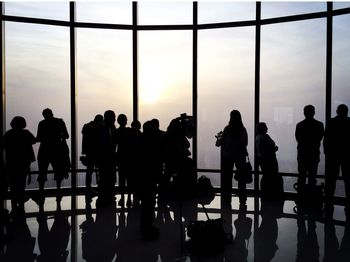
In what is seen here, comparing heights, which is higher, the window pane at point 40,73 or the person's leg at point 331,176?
the window pane at point 40,73

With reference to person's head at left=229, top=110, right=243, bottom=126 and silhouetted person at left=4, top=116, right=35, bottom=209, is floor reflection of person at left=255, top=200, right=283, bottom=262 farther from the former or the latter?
silhouetted person at left=4, top=116, right=35, bottom=209

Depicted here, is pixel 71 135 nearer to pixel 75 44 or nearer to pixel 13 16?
pixel 75 44

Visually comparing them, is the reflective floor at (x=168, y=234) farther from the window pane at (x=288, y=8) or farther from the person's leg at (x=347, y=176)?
the window pane at (x=288, y=8)

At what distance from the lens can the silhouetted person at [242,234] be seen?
3.27 meters

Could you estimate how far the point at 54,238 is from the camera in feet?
12.5

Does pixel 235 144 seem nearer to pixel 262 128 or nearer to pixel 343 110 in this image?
pixel 262 128

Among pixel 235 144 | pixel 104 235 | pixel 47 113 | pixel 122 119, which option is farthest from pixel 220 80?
pixel 104 235

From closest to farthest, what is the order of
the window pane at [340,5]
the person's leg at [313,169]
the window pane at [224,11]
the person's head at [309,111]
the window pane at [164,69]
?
the person's head at [309,111] → the person's leg at [313,169] → the window pane at [340,5] → the window pane at [224,11] → the window pane at [164,69]

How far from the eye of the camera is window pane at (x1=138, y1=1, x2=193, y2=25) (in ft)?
22.2

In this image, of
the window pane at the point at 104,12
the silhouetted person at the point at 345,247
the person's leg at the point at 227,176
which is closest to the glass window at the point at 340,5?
the person's leg at the point at 227,176

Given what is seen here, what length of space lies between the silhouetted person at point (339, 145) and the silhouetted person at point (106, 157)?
354 centimetres

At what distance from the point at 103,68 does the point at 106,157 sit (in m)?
2.69

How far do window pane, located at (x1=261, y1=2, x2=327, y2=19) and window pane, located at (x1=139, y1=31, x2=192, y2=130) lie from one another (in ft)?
5.37

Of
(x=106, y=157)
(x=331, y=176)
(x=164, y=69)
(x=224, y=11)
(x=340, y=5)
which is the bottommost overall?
(x=331, y=176)
